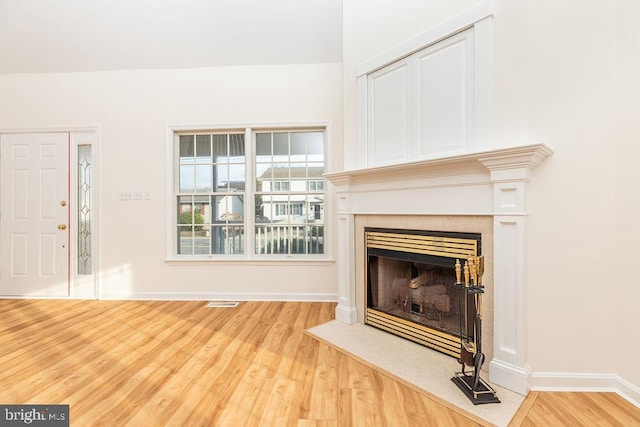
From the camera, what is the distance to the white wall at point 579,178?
1520mm

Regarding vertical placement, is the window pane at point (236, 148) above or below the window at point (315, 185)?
above

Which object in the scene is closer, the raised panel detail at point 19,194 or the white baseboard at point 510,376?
the white baseboard at point 510,376

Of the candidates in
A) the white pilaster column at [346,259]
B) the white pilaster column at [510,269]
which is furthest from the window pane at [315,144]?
the white pilaster column at [510,269]

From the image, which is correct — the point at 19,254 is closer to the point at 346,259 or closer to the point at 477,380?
the point at 346,259

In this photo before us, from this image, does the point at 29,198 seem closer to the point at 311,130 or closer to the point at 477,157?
the point at 311,130

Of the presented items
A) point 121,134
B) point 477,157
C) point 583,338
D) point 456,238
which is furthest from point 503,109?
A: point 121,134

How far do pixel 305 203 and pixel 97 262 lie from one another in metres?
2.62

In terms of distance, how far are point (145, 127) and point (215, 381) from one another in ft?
9.96

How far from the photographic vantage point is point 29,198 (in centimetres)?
345

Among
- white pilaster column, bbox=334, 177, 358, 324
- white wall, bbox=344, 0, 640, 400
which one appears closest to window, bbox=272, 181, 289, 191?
white pilaster column, bbox=334, 177, 358, 324

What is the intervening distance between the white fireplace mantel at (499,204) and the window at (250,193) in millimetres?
1478

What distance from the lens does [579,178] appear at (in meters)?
1.57

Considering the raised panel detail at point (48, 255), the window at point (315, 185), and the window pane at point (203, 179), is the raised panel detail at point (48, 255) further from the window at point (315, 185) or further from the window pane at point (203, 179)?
the window at point (315, 185)

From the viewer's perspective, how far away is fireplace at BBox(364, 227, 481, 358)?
1.98 meters
